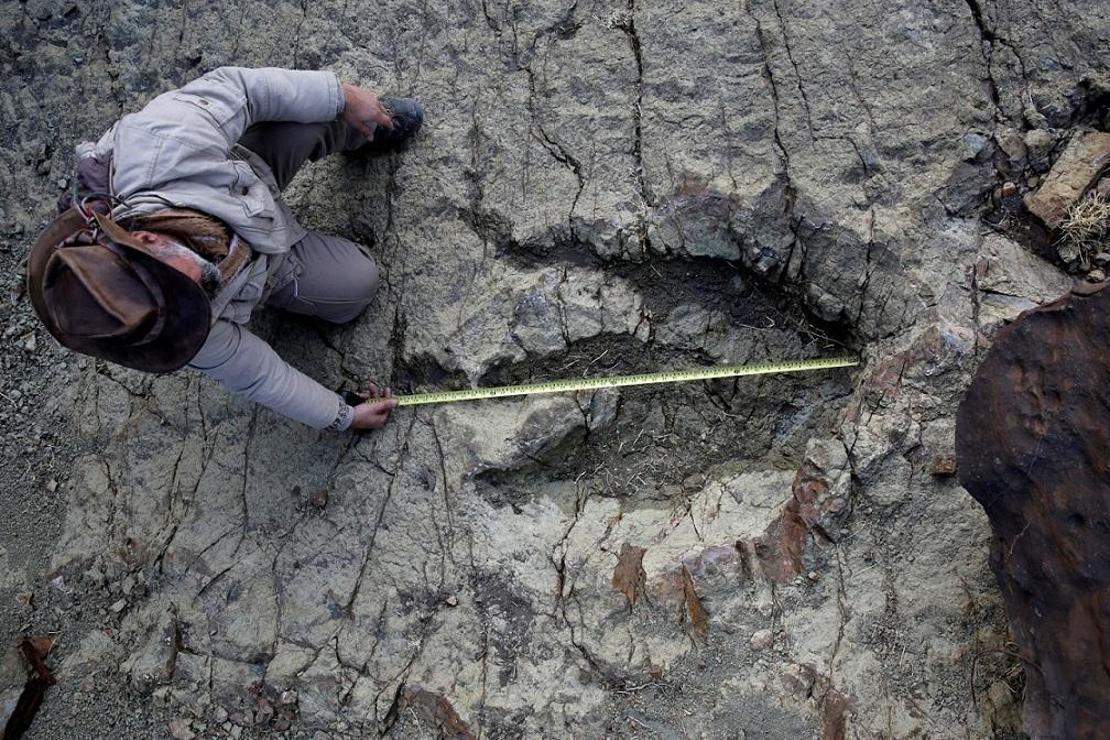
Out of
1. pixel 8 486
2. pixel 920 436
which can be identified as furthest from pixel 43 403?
pixel 920 436

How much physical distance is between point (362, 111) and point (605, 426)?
5.08 ft

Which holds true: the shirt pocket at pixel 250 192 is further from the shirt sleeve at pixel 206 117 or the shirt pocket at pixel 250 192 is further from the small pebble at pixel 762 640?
the small pebble at pixel 762 640

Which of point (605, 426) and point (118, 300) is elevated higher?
point (118, 300)

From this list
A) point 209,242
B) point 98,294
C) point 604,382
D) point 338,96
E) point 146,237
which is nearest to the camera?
point 98,294

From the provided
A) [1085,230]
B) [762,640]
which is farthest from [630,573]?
[1085,230]

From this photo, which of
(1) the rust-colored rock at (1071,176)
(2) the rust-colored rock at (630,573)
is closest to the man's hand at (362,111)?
(2) the rust-colored rock at (630,573)

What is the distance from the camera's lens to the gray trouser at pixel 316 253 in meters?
3.33

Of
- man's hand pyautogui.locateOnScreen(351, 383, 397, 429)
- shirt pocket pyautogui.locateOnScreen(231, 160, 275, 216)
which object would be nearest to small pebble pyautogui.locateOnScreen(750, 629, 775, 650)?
man's hand pyautogui.locateOnScreen(351, 383, 397, 429)

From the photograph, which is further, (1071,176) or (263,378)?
(1071,176)

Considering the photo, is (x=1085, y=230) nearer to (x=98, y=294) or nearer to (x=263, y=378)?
(x=263, y=378)

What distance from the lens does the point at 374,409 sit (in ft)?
11.3

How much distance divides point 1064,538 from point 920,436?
72 cm

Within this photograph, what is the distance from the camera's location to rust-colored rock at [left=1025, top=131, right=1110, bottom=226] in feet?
10.8

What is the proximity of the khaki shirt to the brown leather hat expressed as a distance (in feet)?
0.58
